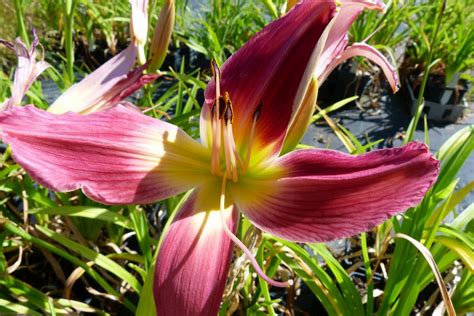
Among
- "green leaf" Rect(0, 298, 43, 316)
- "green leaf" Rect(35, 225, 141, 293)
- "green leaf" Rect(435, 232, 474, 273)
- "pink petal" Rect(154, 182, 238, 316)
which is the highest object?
"pink petal" Rect(154, 182, 238, 316)

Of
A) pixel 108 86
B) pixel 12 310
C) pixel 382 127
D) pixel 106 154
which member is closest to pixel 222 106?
pixel 106 154

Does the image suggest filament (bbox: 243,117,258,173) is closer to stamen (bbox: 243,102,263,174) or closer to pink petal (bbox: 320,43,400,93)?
stamen (bbox: 243,102,263,174)

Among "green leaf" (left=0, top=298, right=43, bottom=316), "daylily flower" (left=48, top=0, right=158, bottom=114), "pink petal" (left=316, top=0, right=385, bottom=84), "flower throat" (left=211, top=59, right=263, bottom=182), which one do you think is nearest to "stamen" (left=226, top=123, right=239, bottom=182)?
"flower throat" (left=211, top=59, right=263, bottom=182)

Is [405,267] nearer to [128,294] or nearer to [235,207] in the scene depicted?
[235,207]

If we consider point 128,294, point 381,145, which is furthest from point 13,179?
point 381,145

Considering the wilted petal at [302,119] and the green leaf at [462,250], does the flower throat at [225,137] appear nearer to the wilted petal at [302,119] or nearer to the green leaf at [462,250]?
the wilted petal at [302,119]

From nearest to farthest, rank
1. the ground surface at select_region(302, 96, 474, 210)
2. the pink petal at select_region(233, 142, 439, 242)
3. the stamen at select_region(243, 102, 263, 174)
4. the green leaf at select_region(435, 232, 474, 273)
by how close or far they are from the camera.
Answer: the pink petal at select_region(233, 142, 439, 242)
the stamen at select_region(243, 102, 263, 174)
the green leaf at select_region(435, 232, 474, 273)
the ground surface at select_region(302, 96, 474, 210)

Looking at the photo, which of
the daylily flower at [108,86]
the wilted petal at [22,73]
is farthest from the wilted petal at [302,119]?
the wilted petal at [22,73]
